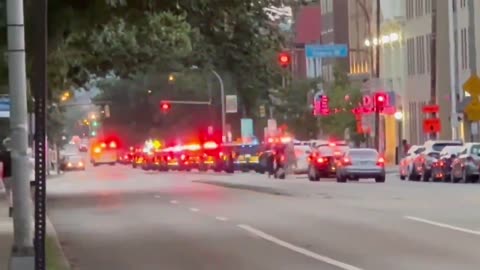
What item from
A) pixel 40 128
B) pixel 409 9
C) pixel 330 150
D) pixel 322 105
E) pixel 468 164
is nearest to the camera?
pixel 40 128

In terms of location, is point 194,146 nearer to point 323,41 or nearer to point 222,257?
point 323,41

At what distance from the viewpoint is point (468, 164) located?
Result: 157 ft

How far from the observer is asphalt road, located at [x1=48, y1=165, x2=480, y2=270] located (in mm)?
18375

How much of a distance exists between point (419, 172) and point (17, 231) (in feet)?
137

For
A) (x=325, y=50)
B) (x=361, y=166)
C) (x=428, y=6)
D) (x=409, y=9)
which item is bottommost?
(x=361, y=166)

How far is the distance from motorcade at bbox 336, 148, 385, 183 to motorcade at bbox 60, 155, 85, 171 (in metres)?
66.3

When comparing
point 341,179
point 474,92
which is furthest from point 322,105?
point 474,92

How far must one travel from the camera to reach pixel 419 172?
54.3 m

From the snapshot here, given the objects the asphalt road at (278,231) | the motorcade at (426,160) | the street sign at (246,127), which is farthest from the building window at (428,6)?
the asphalt road at (278,231)

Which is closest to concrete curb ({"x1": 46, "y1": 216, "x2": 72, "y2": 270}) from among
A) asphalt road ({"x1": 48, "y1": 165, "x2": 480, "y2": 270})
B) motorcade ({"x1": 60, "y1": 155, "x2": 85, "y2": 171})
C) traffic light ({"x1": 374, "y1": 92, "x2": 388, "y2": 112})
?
asphalt road ({"x1": 48, "y1": 165, "x2": 480, "y2": 270})

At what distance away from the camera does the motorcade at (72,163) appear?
118m

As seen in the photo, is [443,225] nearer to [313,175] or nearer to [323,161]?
[323,161]

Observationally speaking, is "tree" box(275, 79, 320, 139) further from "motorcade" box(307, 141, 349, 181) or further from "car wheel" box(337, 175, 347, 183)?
"car wheel" box(337, 175, 347, 183)

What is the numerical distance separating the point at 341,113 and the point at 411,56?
631 centimetres
